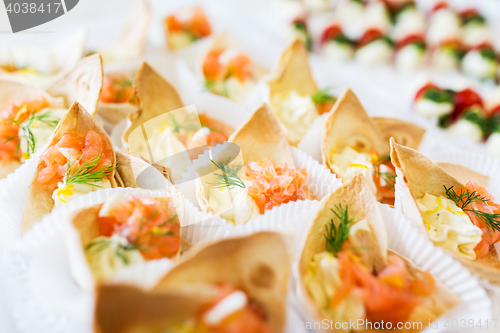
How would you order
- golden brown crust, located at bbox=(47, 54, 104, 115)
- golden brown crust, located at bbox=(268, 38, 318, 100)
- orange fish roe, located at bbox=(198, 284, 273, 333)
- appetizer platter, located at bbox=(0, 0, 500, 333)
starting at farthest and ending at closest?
golden brown crust, located at bbox=(268, 38, 318, 100) → golden brown crust, located at bbox=(47, 54, 104, 115) → appetizer platter, located at bbox=(0, 0, 500, 333) → orange fish roe, located at bbox=(198, 284, 273, 333)

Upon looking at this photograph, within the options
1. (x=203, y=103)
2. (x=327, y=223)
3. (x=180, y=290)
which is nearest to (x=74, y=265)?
(x=180, y=290)

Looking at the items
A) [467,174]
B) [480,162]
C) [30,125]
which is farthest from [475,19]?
[30,125]

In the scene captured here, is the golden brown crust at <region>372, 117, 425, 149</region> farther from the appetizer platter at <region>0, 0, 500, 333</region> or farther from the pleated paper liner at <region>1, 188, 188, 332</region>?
the pleated paper liner at <region>1, 188, 188, 332</region>

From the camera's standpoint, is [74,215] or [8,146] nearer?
[74,215]

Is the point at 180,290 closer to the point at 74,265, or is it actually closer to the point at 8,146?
the point at 74,265

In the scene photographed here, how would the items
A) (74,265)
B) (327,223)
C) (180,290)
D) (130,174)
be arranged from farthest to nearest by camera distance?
(130,174) < (327,223) < (74,265) < (180,290)

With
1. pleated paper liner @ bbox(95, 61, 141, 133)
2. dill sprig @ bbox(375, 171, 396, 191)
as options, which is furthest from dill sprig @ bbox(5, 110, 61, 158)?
dill sprig @ bbox(375, 171, 396, 191)

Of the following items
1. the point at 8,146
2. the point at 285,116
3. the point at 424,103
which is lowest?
the point at 424,103
